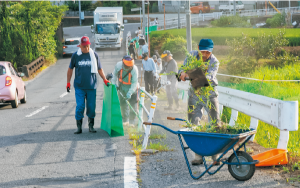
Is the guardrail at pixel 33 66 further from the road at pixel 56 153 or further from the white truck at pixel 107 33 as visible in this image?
the road at pixel 56 153

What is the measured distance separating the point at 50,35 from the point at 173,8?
41.9 metres

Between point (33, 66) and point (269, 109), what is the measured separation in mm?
22805

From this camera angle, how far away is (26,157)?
6113 millimetres

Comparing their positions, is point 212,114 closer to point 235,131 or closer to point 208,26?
point 235,131

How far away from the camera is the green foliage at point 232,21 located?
963 inches

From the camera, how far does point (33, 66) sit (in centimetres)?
2628

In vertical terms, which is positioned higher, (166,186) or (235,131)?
(235,131)

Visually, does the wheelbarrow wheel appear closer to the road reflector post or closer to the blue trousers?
the road reflector post

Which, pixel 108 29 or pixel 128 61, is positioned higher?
pixel 108 29

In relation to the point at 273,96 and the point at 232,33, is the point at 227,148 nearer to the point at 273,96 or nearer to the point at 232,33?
the point at 273,96

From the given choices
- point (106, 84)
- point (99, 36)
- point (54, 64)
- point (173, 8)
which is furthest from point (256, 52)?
point (173, 8)

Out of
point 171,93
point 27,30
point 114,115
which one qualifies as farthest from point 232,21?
point 114,115

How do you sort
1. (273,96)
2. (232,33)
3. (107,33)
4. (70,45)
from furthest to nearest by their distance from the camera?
(107,33) < (70,45) < (232,33) < (273,96)

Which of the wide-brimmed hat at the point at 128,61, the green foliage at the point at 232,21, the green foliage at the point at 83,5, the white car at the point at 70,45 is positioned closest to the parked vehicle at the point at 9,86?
the wide-brimmed hat at the point at 128,61
